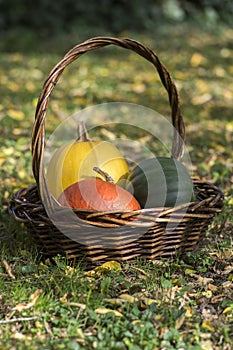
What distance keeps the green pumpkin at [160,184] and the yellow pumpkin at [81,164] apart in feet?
0.30

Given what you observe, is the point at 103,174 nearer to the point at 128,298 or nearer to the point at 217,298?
the point at 128,298

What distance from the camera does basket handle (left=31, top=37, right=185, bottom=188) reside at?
2170 millimetres

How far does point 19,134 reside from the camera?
4352mm

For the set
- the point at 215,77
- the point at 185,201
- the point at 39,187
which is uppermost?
the point at 39,187

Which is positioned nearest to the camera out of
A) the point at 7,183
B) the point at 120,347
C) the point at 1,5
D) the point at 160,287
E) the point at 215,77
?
the point at 120,347

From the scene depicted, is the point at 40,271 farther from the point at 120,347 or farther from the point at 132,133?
the point at 132,133

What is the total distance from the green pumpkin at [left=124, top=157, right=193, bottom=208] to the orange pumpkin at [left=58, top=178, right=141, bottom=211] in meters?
0.09

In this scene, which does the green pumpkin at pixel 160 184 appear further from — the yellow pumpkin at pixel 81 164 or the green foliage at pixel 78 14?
the green foliage at pixel 78 14

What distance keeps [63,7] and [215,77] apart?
3772 millimetres

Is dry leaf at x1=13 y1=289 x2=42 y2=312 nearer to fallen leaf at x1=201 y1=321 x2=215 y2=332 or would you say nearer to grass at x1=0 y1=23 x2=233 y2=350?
grass at x1=0 y1=23 x2=233 y2=350

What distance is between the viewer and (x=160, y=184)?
7.91ft

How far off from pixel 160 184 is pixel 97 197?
0.29m

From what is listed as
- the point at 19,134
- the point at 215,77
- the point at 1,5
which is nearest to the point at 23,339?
the point at 19,134

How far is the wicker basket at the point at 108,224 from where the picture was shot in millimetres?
2166
